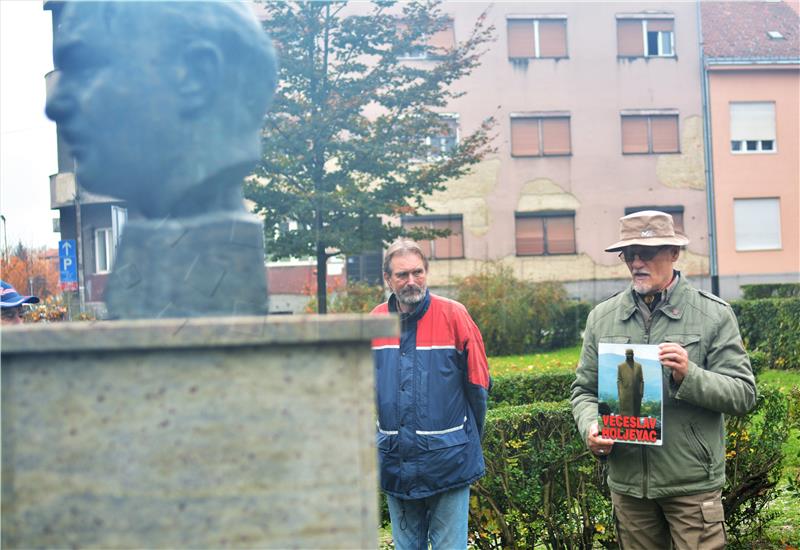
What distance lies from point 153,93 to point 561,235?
2838 centimetres

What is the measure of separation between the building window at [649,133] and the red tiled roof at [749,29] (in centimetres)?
283

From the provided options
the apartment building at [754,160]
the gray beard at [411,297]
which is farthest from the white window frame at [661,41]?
the gray beard at [411,297]

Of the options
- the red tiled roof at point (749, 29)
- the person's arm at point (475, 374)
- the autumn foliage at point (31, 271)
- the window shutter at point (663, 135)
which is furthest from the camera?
the red tiled roof at point (749, 29)

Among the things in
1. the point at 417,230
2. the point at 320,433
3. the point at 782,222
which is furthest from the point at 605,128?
the point at 320,433

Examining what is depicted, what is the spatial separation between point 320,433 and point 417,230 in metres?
16.9

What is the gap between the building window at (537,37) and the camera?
99.2 feet

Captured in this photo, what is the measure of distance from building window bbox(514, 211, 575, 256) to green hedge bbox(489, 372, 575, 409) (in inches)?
880

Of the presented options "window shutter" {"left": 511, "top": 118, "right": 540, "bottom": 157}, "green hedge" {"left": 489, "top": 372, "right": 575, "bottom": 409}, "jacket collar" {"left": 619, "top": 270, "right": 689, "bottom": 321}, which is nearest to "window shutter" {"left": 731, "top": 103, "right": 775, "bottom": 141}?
"window shutter" {"left": 511, "top": 118, "right": 540, "bottom": 157}

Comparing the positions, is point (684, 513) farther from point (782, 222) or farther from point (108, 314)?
point (782, 222)

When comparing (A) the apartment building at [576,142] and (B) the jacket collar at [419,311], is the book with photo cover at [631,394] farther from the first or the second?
(A) the apartment building at [576,142]

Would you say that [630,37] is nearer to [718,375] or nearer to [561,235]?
[561,235]

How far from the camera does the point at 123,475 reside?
2.34 m

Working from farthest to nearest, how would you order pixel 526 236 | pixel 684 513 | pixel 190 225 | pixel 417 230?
pixel 526 236 → pixel 417 230 → pixel 684 513 → pixel 190 225

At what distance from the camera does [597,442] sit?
3861 mm
